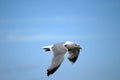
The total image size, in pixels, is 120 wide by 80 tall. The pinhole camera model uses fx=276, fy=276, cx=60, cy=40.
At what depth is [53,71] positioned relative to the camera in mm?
4797

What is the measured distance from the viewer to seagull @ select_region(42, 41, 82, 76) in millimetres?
4916

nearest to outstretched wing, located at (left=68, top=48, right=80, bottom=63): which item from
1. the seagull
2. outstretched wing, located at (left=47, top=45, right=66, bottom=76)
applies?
the seagull

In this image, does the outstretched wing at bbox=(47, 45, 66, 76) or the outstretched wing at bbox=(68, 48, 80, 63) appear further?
the outstretched wing at bbox=(68, 48, 80, 63)

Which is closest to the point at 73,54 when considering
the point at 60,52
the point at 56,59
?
the point at 60,52

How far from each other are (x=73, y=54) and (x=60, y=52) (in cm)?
208

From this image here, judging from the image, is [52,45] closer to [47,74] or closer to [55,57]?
[55,57]

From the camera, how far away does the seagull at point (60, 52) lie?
4916 millimetres

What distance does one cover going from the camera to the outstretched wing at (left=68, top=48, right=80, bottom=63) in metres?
7.49

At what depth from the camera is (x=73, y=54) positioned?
24.9ft

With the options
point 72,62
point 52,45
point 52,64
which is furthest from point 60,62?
point 72,62

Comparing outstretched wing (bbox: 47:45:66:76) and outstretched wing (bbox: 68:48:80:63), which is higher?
outstretched wing (bbox: 47:45:66:76)

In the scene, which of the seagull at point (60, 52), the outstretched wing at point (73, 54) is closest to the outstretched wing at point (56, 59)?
the seagull at point (60, 52)

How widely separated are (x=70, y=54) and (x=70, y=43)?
0.68 meters

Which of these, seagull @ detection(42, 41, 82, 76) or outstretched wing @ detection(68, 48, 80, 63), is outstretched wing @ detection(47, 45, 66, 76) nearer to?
seagull @ detection(42, 41, 82, 76)
